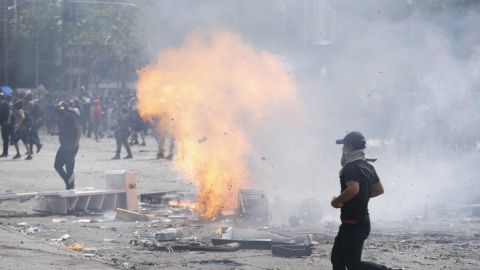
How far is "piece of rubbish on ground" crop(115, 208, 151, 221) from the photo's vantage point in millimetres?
13680

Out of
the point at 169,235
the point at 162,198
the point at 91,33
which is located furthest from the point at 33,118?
the point at 91,33

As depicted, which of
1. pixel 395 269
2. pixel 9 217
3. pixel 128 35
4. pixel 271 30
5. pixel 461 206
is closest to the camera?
pixel 395 269

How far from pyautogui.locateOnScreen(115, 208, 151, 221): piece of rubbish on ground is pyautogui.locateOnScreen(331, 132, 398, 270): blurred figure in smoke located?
6282 mm

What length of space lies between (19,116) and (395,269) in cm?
1908

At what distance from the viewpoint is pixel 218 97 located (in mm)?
15766

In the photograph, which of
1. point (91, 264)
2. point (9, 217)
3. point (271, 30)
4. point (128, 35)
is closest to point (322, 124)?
point (271, 30)

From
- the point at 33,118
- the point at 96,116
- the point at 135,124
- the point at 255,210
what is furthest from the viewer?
the point at 96,116

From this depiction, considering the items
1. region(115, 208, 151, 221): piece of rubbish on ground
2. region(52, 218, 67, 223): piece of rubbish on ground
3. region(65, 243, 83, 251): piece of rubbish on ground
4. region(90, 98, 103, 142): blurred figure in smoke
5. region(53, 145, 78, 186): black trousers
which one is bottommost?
region(65, 243, 83, 251): piece of rubbish on ground

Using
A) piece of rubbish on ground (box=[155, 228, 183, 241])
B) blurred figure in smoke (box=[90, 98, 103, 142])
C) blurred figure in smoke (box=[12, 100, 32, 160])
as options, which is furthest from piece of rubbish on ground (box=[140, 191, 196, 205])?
blurred figure in smoke (box=[90, 98, 103, 142])

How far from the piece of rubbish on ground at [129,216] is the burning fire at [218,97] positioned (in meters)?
1.36

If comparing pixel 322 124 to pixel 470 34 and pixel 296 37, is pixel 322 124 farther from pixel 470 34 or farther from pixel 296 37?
pixel 470 34

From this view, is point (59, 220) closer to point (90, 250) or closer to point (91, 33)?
point (90, 250)

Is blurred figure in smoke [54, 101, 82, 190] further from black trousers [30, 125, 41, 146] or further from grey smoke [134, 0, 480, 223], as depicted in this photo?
black trousers [30, 125, 41, 146]

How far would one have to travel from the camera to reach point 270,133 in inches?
679
